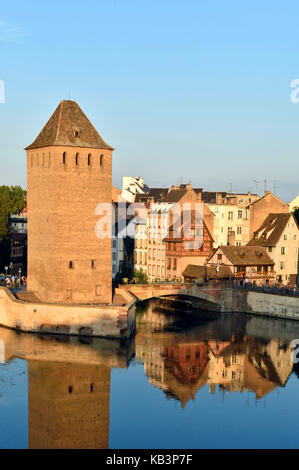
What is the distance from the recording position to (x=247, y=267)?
66.0 meters

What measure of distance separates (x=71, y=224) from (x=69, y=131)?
7.06 m

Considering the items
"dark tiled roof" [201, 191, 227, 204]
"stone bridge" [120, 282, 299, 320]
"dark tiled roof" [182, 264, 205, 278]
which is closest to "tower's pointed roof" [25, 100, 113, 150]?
"stone bridge" [120, 282, 299, 320]

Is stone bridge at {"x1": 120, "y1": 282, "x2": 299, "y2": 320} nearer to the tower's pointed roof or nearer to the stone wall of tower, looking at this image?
the stone wall of tower

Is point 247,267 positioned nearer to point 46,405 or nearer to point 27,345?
point 27,345

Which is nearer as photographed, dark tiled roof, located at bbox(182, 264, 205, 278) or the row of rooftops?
dark tiled roof, located at bbox(182, 264, 205, 278)

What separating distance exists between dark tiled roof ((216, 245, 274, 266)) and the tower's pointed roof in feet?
66.0

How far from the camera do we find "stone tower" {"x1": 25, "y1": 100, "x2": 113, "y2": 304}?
162ft

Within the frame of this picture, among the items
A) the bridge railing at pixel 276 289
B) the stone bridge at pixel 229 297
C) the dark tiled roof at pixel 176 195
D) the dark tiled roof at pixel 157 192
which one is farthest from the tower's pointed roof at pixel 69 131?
the dark tiled roof at pixel 157 192

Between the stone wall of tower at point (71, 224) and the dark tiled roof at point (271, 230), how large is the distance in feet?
73.9

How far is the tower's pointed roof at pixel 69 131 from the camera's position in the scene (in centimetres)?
4959

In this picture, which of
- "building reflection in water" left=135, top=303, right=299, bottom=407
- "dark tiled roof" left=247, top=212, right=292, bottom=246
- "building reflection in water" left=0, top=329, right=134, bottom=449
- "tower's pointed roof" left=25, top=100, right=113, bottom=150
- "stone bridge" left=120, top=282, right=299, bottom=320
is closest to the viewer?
"building reflection in water" left=0, top=329, right=134, bottom=449

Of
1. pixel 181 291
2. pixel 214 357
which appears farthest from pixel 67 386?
pixel 181 291
